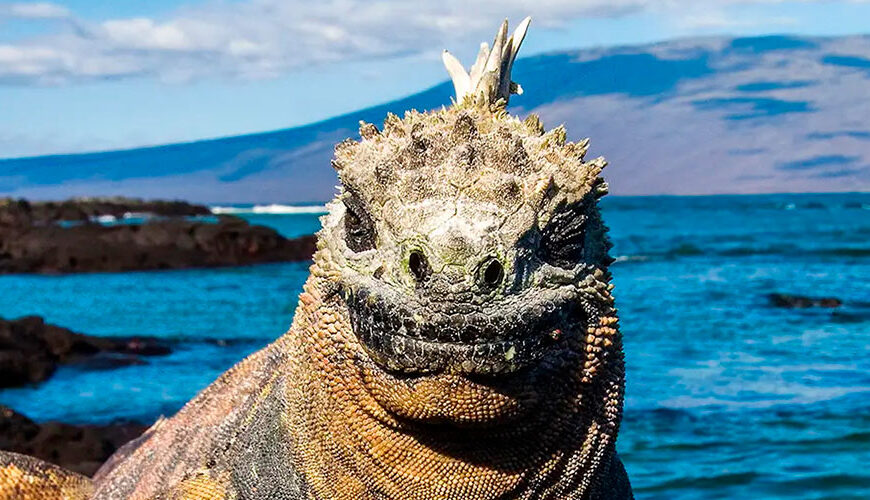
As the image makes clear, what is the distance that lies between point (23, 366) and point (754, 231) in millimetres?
55357

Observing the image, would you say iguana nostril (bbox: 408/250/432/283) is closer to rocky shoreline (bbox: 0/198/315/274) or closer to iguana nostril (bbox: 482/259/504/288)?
iguana nostril (bbox: 482/259/504/288)

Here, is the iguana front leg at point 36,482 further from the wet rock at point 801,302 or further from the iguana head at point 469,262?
the wet rock at point 801,302

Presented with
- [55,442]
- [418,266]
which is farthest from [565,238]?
[55,442]

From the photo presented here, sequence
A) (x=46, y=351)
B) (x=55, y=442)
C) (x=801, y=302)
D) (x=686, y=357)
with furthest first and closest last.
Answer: (x=801, y=302) → (x=46, y=351) → (x=686, y=357) → (x=55, y=442)

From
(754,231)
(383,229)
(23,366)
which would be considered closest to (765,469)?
(383,229)

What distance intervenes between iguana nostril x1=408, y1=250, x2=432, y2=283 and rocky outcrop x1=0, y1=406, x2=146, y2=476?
28.8 ft

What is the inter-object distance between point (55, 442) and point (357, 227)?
371 inches

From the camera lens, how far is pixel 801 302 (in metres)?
27.5

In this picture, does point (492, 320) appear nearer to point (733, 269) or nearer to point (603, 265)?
point (603, 265)

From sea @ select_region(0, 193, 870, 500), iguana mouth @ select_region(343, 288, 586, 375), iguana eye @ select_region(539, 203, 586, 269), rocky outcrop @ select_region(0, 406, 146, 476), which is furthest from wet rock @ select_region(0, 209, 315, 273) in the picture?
iguana mouth @ select_region(343, 288, 586, 375)

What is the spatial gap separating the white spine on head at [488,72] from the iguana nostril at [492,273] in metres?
0.96

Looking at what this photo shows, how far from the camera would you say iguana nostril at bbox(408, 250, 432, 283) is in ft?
11.0

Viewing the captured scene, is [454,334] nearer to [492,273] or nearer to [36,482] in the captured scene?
[492,273]

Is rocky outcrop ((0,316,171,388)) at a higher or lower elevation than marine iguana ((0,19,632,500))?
lower
